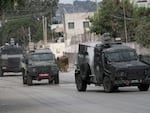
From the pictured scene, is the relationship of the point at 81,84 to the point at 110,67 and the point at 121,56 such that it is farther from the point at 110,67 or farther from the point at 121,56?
the point at 110,67

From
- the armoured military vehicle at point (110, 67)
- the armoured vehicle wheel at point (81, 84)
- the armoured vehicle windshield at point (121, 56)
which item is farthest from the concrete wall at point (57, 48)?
the armoured vehicle windshield at point (121, 56)

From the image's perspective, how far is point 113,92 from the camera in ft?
89.4

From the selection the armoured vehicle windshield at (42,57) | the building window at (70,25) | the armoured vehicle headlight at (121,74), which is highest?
the building window at (70,25)

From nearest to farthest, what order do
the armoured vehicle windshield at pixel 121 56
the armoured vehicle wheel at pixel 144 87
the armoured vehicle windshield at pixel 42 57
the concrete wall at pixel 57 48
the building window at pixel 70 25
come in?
the armoured vehicle wheel at pixel 144 87, the armoured vehicle windshield at pixel 121 56, the armoured vehicle windshield at pixel 42 57, the concrete wall at pixel 57 48, the building window at pixel 70 25

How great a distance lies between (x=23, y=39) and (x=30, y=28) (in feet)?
12.1

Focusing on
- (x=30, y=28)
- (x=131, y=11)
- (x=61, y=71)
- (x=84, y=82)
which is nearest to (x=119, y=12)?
(x=131, y=11)

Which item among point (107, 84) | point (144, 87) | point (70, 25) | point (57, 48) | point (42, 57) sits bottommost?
point (57, 48)

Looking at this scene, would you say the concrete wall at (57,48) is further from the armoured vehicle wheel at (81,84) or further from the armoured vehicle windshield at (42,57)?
the armoured vehicle wheel at (81,84)

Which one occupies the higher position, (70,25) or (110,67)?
(70,25)

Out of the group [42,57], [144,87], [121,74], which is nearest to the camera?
[121,74]

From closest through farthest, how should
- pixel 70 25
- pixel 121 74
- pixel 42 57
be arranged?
pixel 121 74 → pixel 42 57 → pixel 70 25

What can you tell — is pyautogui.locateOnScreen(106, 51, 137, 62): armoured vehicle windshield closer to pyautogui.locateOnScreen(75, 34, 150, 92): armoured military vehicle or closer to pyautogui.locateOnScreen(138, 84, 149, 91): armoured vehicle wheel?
pyautogui.locateOnScreen(75, 34, 150, 92): armoured military vehicle

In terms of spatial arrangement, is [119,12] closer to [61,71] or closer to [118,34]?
[118,34]

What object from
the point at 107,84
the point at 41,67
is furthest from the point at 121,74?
the point at 41,67
